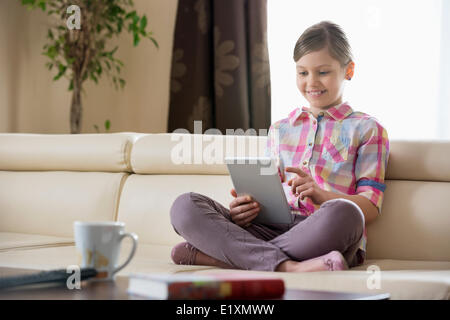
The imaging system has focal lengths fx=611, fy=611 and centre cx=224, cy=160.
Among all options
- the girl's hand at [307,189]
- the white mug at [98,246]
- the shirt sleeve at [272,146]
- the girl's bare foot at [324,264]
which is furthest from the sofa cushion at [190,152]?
the white mug at [98,246]

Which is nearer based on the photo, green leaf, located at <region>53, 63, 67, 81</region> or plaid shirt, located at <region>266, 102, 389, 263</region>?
plaid shirt, located at <region>266, 102, 389, 263</region>

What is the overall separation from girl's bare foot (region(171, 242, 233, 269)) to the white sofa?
0.10ft

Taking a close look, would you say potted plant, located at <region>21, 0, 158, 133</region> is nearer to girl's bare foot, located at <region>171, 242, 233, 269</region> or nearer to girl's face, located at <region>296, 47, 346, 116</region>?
girl's face, located at <region>296, 47, 346, 116</region>

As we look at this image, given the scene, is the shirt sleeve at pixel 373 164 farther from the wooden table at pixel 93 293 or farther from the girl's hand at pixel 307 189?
the wooden table at pixel 93 293

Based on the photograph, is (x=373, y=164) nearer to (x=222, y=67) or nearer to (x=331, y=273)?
(x=331, y=273)

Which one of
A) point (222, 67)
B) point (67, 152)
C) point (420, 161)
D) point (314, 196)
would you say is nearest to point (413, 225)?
point (420, 161)

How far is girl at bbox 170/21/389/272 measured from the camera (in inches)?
53.9

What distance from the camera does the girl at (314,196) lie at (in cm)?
137

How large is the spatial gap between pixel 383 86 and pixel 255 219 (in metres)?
1.28

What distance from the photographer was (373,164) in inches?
63.7

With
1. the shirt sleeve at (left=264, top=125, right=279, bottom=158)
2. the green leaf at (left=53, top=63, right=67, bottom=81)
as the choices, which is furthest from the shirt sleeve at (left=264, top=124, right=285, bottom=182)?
the green leaf at (left=53, top=63, right=67, bottom=81)

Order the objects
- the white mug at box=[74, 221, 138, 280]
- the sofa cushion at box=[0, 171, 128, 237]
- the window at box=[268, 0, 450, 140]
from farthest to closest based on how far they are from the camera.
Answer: the window at box=[268, 0, 450, 140] → the sofa cushion at box=[0, 171, 128, 237] → the white mug at box=[74, 221, 138, 280]

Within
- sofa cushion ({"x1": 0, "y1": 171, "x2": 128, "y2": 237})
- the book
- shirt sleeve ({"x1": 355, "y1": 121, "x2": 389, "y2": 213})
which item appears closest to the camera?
the book

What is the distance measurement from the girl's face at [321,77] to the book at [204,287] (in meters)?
1.06
